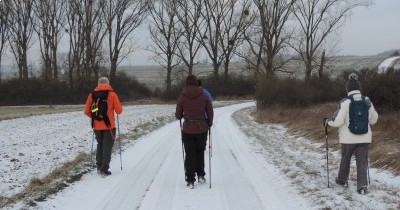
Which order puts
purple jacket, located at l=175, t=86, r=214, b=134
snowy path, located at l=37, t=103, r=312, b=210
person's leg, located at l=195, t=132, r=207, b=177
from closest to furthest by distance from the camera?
snowy path, located at l=37, t=103, r=312, b=210, purple jacket, located at l=175, t=86, r=214, b=134, person's leg, located at l=195, t=132, r=207, b=177

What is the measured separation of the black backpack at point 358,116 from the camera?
885 cm

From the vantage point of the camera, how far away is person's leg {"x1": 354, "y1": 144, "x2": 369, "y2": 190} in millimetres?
8719

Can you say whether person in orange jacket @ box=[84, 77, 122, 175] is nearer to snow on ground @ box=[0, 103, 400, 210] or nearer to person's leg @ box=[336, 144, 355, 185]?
snow on ground @ box=[0, 103, 400, 210]

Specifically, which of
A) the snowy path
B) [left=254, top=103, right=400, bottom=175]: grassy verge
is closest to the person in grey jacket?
the snowy path

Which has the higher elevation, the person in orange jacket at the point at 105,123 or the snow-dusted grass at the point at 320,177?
the person in orange jacket at the point at 105,123

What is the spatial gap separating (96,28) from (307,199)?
6421 centimetres

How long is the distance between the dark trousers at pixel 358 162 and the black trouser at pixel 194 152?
2681mm

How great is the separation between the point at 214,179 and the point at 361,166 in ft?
10.1

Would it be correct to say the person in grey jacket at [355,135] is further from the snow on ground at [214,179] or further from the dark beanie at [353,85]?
the snow on ground at [214,179]

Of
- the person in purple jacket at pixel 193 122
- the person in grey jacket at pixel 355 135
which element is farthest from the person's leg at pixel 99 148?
the person in grey jacket at pixel 355 135

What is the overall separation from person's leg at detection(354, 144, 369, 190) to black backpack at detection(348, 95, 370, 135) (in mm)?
317

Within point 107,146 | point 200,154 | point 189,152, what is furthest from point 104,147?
point 200,154

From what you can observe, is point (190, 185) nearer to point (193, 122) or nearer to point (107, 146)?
point (193, 122)

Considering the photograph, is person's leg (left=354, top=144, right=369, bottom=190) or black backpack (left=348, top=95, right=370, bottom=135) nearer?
person's leg (left=354, top=144, right=369, bottom=190)
